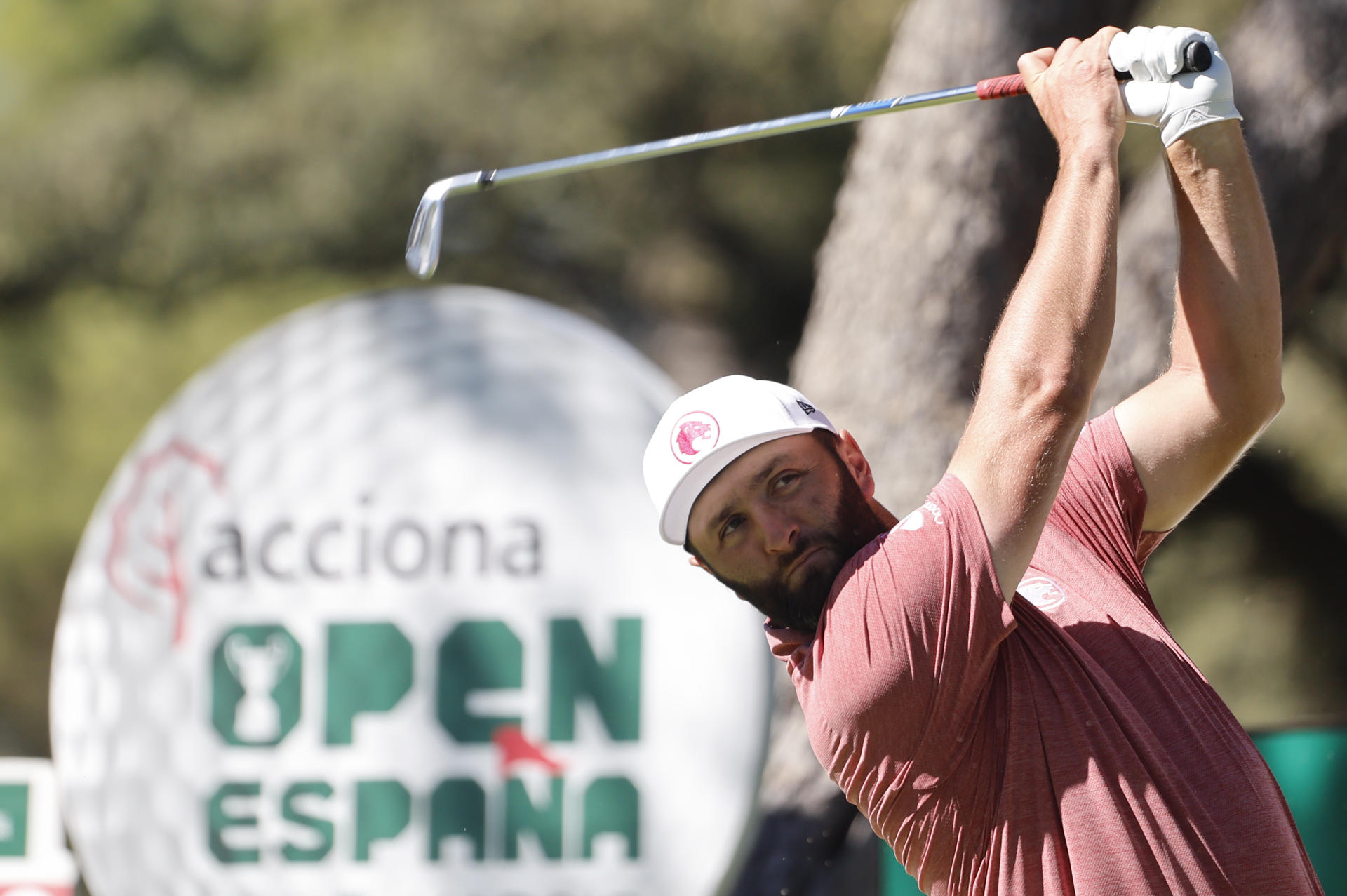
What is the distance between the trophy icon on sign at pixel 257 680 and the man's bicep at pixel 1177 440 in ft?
5.49

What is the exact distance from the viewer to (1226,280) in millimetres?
1397

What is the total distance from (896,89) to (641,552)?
109 cm

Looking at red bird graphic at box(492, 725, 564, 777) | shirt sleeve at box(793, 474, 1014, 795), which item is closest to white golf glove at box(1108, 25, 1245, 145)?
shirt sleeve at box(793, 474, 1014, 795)

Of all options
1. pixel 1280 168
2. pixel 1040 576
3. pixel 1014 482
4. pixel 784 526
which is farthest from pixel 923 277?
pixel 1014 482

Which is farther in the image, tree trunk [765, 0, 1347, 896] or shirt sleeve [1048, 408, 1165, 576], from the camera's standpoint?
tree trunk [765, 0, 1347, 896]

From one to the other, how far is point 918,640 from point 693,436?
313 mm

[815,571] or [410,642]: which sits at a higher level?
[815,571]

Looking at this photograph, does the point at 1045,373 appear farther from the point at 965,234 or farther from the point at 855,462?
the point at 965,234

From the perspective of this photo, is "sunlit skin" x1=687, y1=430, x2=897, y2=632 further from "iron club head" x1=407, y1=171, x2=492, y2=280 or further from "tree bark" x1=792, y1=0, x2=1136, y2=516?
"tree bark" x1=792, y1=0, x2=1136, y2=516

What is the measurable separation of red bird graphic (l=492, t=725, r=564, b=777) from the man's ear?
3.85 feet

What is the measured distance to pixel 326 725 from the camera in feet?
8.47

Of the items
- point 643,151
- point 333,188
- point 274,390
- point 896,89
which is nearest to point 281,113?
point 333,188

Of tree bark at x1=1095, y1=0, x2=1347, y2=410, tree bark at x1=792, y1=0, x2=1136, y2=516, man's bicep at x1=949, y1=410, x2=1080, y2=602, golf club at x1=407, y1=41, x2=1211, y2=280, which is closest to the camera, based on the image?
man's bicep at x1=949, y1=410, x2=1080, y2=602

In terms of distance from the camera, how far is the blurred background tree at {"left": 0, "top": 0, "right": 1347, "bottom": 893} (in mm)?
3271
